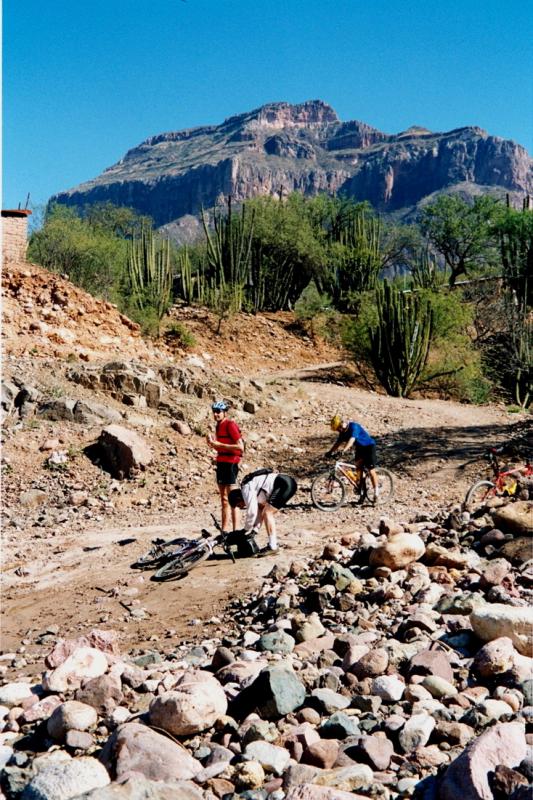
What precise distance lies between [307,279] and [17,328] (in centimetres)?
1814

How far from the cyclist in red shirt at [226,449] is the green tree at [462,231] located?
95.7ft

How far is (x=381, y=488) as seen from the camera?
10.6 meters

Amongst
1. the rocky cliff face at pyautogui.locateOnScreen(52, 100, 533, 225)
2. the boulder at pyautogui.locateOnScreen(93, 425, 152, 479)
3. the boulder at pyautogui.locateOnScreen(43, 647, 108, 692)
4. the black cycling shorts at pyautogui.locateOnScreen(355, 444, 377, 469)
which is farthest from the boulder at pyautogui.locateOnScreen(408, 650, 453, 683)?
the rocky cliff face at pyautogui.locateOnScreen(52, 100, 533, 225)

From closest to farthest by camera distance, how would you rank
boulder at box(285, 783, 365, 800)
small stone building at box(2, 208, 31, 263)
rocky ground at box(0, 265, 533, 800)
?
boulder at box(285, 783, 365, 800) < rocky ground at box(0, 265, 533, 800) < small stone building at box(2, 208, 31, 263)

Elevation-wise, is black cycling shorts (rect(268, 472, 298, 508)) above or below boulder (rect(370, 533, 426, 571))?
above

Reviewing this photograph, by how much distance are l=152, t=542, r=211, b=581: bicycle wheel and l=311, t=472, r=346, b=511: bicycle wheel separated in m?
2.89

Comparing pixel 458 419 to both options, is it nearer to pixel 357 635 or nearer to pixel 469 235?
pixel 357 635

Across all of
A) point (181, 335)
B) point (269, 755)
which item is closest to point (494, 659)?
point (269, 755)

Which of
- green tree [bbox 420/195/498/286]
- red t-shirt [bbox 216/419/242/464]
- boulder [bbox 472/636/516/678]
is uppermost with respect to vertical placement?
green tree [bbox 420/195/498/286]

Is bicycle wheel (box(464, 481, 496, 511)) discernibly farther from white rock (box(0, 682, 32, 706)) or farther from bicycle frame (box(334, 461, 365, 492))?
white rock (box(0, 682, 32, 706))

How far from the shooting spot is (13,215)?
59.1ft

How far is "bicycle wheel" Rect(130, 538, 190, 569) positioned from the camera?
7554 millimetres

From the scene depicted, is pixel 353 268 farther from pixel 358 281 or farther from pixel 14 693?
pixel 14 693

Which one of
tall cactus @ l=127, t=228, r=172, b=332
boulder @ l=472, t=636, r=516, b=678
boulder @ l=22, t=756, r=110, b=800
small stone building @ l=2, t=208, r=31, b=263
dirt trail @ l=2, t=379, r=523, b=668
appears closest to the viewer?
boulder @ l=22, t=756, r=110, b=800
